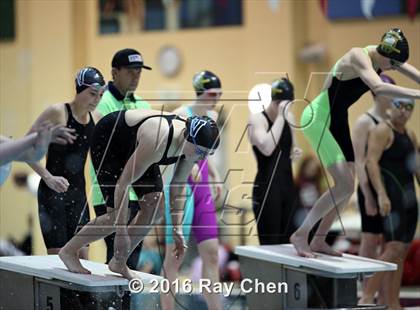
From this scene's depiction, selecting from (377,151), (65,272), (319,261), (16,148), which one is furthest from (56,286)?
(377,151)

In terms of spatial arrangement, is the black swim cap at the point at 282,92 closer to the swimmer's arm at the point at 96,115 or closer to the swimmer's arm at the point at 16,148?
the swimmer's arm at the point at 96,115

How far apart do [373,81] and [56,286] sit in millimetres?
2339

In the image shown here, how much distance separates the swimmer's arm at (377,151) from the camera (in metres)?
8.68

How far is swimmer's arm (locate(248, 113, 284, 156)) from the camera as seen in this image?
8.46 meters

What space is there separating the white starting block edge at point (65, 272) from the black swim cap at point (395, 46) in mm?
2068

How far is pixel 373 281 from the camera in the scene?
28.2 feet

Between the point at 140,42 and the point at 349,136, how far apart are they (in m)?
7.68

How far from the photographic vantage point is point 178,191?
7629 mm

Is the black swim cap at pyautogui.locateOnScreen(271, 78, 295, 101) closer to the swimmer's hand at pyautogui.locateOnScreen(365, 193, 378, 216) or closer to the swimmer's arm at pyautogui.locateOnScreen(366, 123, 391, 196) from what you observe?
the swimmer's arm at pyautogui.locateOnScreen(366, 123, 391, 196)

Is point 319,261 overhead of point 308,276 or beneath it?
overhead

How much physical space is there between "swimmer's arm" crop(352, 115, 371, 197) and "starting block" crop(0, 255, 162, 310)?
2319 mm

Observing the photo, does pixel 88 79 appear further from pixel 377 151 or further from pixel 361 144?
pixel 377 151

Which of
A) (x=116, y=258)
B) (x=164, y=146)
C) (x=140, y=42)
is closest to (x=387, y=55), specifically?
(x=164, y=146)

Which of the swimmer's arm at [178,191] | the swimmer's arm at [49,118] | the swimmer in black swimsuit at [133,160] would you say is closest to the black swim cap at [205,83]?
the swimmer's arm at [178,191]
